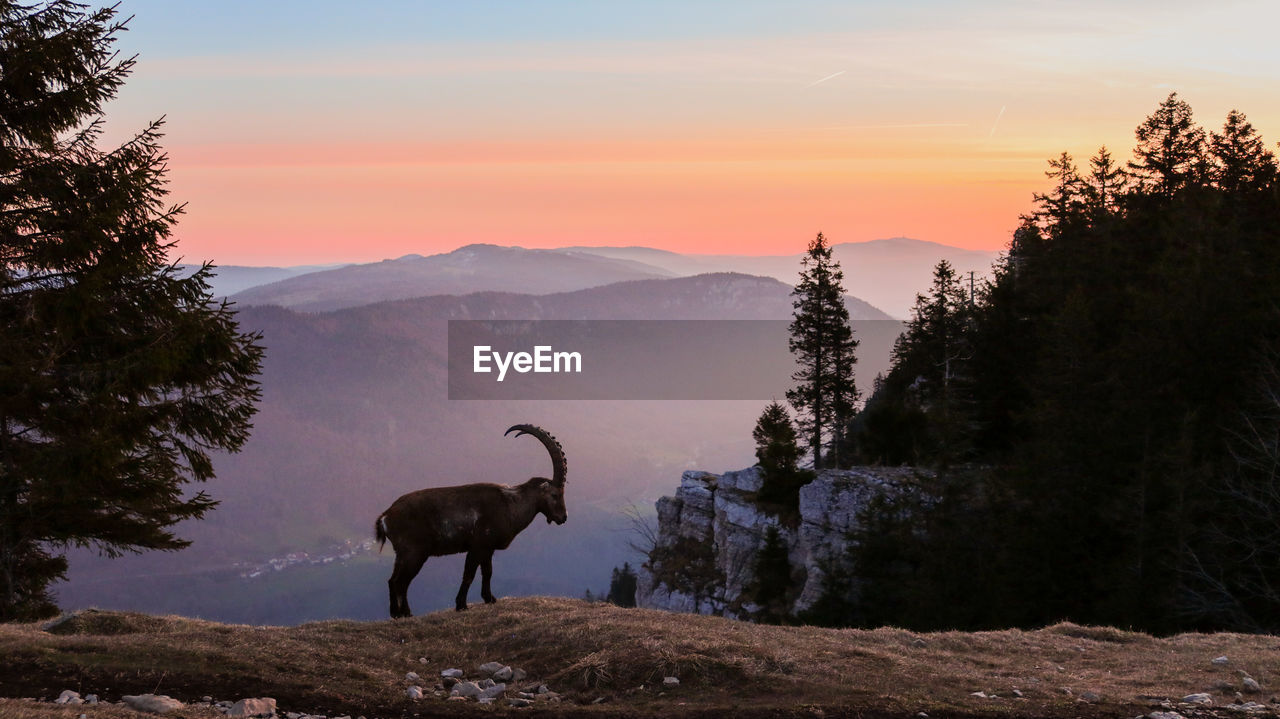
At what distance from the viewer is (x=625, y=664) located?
1384cm

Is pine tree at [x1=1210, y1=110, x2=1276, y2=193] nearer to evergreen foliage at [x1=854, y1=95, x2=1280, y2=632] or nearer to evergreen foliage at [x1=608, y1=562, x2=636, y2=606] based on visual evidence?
evergreen foliage at [x1=854, y1=95, x2=1280, y2=632]

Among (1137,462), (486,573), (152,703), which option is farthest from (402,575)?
(1137,462)

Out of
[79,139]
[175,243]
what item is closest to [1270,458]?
[175,243]

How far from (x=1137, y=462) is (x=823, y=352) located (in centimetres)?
2566

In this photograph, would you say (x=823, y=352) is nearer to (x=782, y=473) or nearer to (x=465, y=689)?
(x=782, y=473)

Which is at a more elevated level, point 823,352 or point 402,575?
point 823,352

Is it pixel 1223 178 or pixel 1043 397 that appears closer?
pixel 1043 397

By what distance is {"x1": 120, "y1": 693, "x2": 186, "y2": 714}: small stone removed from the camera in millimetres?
10246

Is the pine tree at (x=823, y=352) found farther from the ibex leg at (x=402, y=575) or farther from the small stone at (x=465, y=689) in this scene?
the small stone at (x=465, y=689)

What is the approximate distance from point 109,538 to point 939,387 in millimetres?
48580

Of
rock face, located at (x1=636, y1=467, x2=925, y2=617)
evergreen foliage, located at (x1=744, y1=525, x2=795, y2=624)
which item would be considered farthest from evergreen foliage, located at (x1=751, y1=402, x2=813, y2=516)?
evergreen foliage, located at (x1=744, y1=525, x2=795, y2=624)

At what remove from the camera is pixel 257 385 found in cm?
2239

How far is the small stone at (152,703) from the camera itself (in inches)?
403

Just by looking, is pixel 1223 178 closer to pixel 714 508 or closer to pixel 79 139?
pixel 714 508
